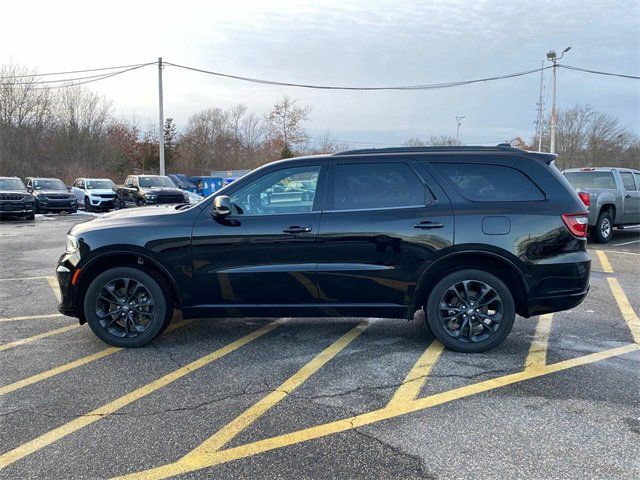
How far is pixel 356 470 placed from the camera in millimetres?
2645

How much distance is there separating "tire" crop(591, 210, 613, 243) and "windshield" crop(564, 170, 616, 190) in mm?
771

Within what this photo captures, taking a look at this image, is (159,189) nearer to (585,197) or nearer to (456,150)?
(585,197)

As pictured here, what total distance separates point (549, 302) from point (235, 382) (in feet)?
9.15

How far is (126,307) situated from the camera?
14.7 ft

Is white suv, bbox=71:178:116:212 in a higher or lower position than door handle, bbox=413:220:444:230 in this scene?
higher

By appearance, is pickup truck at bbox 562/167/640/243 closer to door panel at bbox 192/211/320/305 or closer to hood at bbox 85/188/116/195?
door panel at bbox 192/211/320/305

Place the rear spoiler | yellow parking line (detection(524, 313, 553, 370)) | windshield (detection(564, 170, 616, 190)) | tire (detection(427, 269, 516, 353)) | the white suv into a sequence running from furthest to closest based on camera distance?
1. the white suv
2. windshield (detection(564, 170, 616, 190))
3. the rear spoiler
4. tire (detection(427, 269, 516, 353))
5. yellow parking line (detection(524, 313, 553, 370))

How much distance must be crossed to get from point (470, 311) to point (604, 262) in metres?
6.33

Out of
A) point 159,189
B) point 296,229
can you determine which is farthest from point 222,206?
point 159,189

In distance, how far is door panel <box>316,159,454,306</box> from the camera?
13.8 ft

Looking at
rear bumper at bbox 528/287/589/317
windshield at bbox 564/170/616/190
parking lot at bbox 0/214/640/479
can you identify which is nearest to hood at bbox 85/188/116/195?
parking lot at bbox 0/214/640/479

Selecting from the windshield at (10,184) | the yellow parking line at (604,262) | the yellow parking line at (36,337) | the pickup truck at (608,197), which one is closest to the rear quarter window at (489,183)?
the yellow parking line at (36,337)

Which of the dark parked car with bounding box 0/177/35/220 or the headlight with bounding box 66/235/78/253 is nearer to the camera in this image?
the headlight with bounding box 66/235/78/253

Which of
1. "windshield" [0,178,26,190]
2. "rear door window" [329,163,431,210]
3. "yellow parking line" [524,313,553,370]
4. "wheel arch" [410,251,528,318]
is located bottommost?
"yellow parking line" [524,313,553,370]
